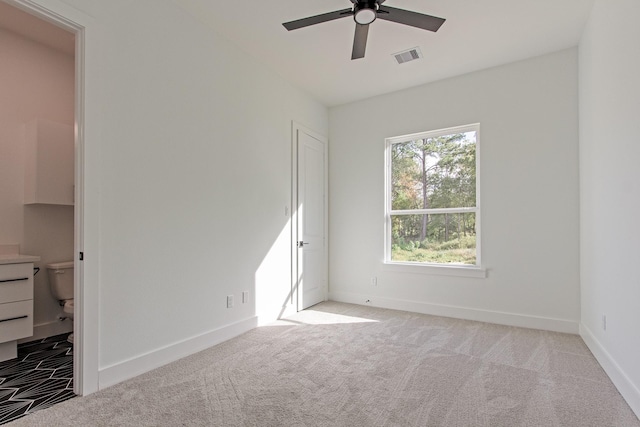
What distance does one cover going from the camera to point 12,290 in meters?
2.83

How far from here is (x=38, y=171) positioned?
3271 mm

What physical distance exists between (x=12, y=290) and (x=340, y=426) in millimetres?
2889

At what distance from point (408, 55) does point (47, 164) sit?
3.85 meters

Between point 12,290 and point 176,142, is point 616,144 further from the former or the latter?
→ point 12,290

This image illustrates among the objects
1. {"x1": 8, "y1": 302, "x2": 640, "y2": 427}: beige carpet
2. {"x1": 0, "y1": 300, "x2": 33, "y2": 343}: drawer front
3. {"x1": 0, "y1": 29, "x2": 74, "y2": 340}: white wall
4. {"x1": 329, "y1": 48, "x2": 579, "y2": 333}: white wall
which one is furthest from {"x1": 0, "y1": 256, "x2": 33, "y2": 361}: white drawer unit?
{"x1": 329, "y1": 48, "x2": 579, "y2": 333}: white wall

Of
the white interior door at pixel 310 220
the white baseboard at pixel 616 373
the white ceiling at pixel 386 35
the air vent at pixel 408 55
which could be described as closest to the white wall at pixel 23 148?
the white ceiling at pixel 386 35

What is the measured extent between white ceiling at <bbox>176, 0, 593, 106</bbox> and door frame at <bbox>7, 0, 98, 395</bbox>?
951 mm

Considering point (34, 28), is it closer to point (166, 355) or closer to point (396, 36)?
point (166, 355)

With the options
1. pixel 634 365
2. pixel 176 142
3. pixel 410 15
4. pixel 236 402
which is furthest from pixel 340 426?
pixel 410 15

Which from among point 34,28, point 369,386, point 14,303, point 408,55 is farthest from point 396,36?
point 14,303

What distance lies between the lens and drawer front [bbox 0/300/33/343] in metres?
2.77

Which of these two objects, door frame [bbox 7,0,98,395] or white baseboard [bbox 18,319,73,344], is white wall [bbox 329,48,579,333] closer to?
door frame [bbox 7,0,98,395]

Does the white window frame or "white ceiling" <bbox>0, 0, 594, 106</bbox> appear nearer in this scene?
"white ceiling" <bbox>0, 0, 594, 106</bbox>

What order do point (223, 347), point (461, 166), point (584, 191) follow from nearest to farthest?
point (223, 347)
point (584, 191)
point (461, 166)
